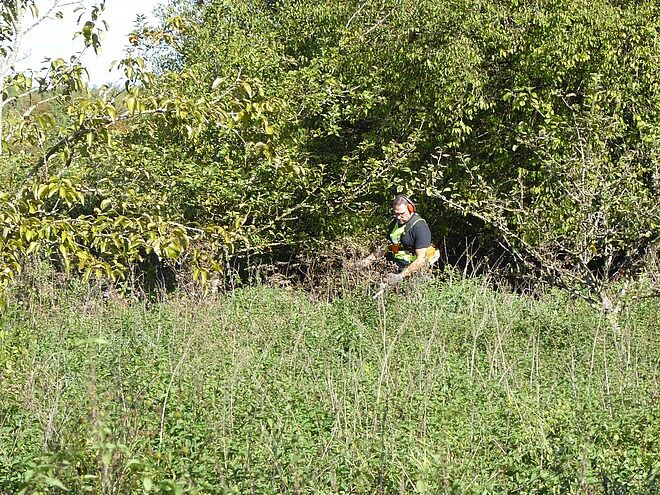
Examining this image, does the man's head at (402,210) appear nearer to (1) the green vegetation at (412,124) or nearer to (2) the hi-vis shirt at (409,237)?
(2) the hi-vis shirt at (409,237)

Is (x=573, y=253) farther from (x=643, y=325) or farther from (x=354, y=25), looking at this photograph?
(x=354, y=25)

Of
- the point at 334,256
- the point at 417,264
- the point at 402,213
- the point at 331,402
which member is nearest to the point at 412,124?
the point at 334,256

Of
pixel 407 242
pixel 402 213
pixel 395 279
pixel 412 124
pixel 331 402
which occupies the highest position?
pixel 412 124

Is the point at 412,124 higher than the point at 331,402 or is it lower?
higher

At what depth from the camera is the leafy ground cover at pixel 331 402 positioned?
4285 mm

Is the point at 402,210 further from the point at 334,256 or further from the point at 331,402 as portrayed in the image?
the point at 331,402

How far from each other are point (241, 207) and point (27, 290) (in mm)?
3560

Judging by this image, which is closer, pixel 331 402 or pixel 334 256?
pixel 331 402

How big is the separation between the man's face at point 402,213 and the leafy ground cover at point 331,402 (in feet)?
2.65

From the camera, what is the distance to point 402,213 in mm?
9070

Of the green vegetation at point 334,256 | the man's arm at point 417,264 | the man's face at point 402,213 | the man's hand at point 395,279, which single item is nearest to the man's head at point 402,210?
the man's face at point 402,213

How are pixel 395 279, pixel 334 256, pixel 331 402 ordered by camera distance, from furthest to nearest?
pixel 334 256 < pixel 395 279 < pixel 331 402

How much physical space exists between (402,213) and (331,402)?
13.0 feet

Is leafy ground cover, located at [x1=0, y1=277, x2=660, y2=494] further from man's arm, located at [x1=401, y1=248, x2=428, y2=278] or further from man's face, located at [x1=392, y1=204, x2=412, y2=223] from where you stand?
man's face, located at [x1=392, y1=204, x2=412, y2=223]
